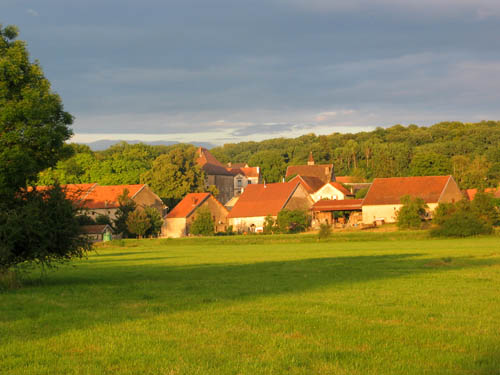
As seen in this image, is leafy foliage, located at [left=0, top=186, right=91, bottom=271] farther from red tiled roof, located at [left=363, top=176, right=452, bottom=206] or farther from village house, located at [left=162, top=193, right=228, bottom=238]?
red tiled roof, located at [left=363, top=176, right=452, bottom=206]

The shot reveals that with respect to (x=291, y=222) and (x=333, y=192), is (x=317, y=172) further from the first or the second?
(x=291, y=222)

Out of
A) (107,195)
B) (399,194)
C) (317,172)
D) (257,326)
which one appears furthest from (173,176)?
(257,326)

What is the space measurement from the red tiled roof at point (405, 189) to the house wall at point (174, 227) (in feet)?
89.1

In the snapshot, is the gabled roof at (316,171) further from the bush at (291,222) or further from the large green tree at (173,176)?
the bush at (291,222)

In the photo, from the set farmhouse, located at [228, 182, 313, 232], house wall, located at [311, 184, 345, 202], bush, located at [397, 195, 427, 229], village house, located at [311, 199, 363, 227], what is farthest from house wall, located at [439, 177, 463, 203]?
house wall, located at [311, 184, 345, 202]

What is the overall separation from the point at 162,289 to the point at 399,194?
77.6 meters

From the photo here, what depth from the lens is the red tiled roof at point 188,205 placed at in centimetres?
10019

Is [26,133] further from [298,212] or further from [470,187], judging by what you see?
[470,187]

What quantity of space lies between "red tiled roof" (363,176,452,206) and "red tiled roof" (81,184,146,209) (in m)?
35.0

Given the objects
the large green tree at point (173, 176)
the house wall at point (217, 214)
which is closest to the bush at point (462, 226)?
the house wall at point (217, 214)

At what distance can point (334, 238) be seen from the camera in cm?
6825

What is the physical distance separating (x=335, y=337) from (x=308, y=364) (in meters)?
2.14

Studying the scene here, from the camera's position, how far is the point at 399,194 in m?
94.4

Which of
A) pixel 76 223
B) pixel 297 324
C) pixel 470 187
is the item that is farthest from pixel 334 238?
pixel 470 187
